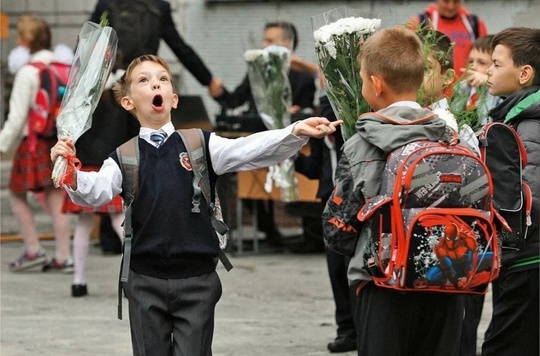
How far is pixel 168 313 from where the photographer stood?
500 cm

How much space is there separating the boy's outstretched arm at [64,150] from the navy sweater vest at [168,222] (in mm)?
273

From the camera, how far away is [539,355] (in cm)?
559

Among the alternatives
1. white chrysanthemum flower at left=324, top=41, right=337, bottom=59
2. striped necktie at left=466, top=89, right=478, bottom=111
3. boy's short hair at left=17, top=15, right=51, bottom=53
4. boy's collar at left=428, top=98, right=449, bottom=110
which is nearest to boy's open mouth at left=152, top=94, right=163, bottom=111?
white chrysanthemum flower at left=324, top=41, right=337, bottom=59

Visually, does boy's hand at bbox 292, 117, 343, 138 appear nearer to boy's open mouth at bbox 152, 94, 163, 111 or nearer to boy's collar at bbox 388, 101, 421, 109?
boy's collar at bbox 388, 101, 421, 109

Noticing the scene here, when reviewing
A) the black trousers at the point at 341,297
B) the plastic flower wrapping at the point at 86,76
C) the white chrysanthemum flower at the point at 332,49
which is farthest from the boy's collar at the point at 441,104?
the black trousers at the point at 341,297

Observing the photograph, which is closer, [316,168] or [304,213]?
[316,168]

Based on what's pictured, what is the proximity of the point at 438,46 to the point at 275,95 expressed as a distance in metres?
3.91

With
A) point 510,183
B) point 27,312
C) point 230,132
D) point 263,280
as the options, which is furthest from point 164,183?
point 230,132

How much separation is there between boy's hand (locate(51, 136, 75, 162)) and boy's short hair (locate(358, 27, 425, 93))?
3.92 feet

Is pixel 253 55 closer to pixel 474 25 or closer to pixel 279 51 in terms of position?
pixel 279 51

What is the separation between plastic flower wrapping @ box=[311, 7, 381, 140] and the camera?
5078mm

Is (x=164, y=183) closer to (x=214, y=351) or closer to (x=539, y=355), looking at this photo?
(x=539, y=355)

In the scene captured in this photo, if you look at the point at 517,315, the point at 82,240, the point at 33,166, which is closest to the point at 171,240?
the point at 517,315

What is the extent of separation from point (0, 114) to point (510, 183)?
8.46 meters
